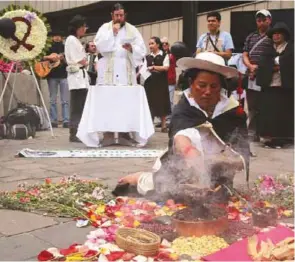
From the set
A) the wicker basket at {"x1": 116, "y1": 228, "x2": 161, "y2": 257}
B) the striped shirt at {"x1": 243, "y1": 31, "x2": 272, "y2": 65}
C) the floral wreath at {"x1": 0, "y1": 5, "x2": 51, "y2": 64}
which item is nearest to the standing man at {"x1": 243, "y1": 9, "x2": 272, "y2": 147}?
the striped shirt at {"x1": 243, "y1": 31, "x2": 272, "y2": 65}

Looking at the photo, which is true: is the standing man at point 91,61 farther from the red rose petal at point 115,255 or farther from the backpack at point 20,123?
the red rose petal at point 115,255

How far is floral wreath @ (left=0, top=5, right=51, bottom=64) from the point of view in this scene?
24.1ft

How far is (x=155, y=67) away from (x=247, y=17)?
1.79m

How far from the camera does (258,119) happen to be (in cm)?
695

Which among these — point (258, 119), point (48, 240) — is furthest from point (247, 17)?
point (48, 240)

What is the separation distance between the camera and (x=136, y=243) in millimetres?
2510

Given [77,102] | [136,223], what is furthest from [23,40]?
[136,223]

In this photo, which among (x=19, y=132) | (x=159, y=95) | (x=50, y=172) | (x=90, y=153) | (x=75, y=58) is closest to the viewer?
(x=50, y=172)

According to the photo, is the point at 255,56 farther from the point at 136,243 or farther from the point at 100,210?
the point at 136,243

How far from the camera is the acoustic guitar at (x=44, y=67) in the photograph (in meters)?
9.04

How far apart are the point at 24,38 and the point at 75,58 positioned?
0.83 meters

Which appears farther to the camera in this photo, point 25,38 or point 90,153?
point 25,38

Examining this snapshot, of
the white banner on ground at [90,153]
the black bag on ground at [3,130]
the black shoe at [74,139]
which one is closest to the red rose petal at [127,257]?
the white banner on ground at [90,153]

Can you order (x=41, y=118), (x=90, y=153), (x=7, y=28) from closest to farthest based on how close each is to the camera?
(x=90, y=153)
(x=7, y=28)
(x=41, y=118)
